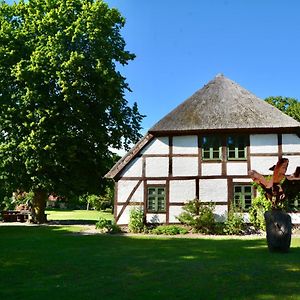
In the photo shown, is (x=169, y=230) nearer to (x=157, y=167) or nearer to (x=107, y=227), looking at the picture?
(x=107, y=227)

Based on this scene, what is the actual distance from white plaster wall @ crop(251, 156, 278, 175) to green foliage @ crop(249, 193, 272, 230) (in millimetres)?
1359

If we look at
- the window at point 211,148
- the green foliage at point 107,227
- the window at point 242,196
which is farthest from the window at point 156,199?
the window at point 242,196

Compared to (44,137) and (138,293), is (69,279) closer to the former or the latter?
(138,293)

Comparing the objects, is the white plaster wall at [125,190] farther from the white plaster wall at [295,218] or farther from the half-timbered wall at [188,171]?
the white plaster wall at [295,218]

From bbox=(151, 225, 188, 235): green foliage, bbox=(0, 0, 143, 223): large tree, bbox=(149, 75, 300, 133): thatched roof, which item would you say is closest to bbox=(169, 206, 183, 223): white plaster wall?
bbox=(151, 225, 188, 235): green foliage

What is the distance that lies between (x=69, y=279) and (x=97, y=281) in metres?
0.68

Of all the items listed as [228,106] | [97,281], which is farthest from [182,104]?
[97,281]

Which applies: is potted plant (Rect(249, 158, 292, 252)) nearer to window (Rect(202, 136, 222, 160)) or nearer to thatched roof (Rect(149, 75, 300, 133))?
thatched roof (Rect(149, 75, 300, 133))

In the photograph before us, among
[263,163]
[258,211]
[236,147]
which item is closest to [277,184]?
[258,211]

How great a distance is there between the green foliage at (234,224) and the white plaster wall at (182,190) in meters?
2.21

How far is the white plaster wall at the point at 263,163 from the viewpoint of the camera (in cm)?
2138

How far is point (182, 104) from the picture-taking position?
75.9ft

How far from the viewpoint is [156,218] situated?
71.4 ft

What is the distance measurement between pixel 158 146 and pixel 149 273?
13.6 m
